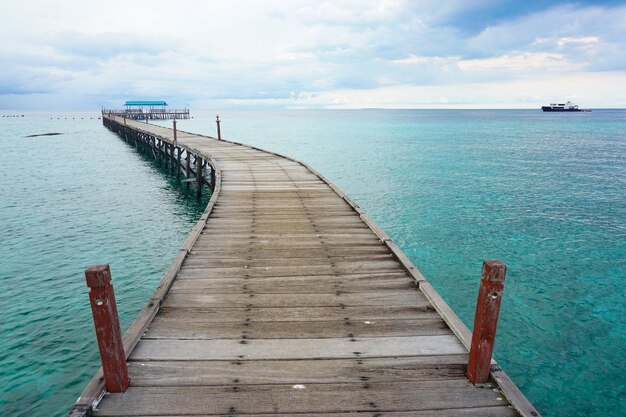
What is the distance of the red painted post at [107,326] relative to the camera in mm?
2949

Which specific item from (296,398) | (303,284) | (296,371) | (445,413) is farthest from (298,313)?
(445,413)

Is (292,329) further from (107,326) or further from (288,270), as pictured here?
(107,326)

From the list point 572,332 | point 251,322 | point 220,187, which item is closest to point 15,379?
point 251,322

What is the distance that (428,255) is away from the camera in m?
12.2

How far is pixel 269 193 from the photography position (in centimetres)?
1118

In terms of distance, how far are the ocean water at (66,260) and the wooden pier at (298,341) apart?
3.21m

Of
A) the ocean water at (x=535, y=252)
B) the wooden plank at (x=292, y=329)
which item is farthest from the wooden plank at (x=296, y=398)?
the ocean water at (x=535, y=252)

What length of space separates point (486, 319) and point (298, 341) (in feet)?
6.10

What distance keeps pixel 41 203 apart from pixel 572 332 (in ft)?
67.6

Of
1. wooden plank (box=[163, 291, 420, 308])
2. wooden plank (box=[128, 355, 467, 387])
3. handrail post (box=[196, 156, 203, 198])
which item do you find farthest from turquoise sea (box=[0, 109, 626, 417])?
wooden plank (box=[128, 355, 467, 387])

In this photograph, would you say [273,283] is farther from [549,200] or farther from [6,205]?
[549,200]

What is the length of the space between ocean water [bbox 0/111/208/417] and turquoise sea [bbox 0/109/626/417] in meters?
0.04

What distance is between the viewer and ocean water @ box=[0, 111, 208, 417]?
670 cm

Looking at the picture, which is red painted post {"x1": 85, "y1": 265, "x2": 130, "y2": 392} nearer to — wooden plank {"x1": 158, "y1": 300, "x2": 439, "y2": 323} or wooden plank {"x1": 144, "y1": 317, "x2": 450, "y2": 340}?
wooden plank {"x1": 144, "y1": 317, "x2": 450, "y2": 340}
